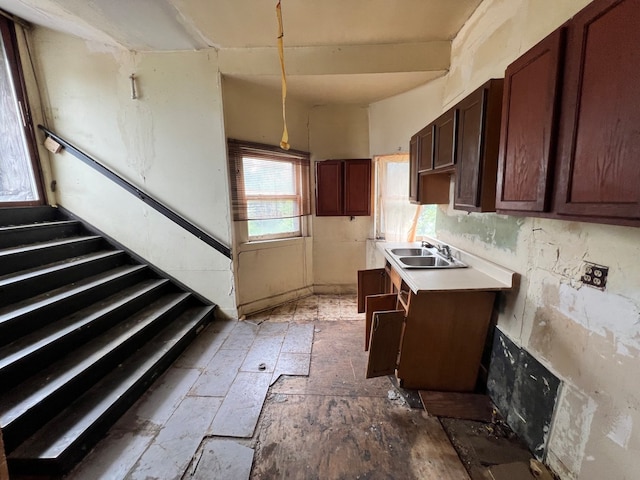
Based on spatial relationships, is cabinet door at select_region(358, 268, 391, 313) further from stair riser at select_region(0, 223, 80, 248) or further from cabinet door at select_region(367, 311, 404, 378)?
stair riser at select_region(0, 223, 80, 248)

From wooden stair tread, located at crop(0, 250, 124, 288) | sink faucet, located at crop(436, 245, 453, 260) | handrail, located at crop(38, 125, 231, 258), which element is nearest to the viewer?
wooden stair tread, located at crop(0, 250, 124, 288)

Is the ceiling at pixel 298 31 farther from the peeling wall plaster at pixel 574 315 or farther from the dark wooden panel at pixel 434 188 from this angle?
the dark wooden panel at pixel 434 188

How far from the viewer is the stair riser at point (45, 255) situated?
80.7 inches

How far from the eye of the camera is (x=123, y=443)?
5.08 feet

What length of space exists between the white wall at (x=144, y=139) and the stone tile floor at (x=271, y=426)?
128 centimetres

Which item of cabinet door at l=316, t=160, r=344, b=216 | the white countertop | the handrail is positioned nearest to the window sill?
the handrail

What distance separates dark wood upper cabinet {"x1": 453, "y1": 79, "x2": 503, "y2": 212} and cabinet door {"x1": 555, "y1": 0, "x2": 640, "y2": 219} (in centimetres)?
53

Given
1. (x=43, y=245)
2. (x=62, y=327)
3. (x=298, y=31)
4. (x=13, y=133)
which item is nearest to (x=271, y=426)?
(x=62, y=327)

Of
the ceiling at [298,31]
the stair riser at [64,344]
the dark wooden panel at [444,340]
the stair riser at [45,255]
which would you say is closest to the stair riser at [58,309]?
the stair riser at [64,344]

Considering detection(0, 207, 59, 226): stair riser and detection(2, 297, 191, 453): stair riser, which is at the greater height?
detection(0, 207, 59, 226): stair riser

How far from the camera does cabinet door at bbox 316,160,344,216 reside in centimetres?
370

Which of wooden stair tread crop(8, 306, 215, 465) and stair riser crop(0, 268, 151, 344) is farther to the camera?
stair riser crop(0, 268, 151, 344)

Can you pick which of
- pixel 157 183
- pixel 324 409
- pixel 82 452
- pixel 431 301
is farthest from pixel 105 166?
pixel 431 301

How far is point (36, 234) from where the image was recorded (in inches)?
96.6
